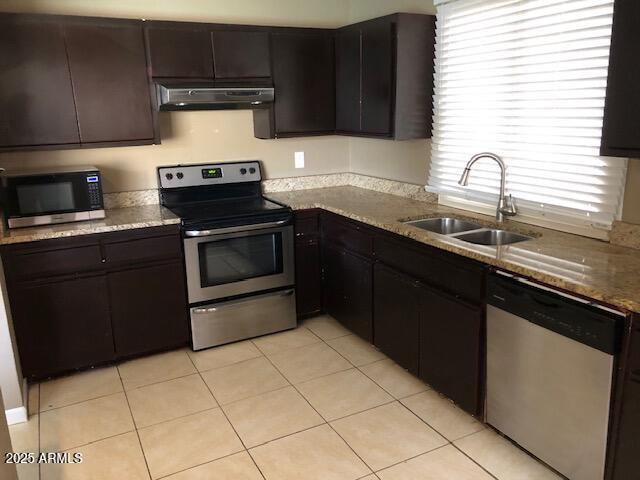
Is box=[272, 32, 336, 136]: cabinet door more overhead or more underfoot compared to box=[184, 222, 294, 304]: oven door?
more overhead

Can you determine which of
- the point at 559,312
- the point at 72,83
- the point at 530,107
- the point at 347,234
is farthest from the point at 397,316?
the point at 72,83

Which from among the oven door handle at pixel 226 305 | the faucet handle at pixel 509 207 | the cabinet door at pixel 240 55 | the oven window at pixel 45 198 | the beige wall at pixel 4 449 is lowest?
the oven door handle at pixel 226 305

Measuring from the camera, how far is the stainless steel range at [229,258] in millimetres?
3275

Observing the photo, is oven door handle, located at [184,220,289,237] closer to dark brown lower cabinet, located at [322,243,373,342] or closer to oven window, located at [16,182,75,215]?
dark brown lower cabinet, located at [322,243,373,342]

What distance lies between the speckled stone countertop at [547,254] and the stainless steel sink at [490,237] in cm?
4

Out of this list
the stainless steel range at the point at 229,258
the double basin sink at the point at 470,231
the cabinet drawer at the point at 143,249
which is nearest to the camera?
the double basin sink at the point at 470,231

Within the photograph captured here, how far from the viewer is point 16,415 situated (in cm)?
264

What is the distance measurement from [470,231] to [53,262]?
2.32 m

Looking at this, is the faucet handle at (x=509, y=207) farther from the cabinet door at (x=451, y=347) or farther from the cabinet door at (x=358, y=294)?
the cabinet door at (x=358, y=294)

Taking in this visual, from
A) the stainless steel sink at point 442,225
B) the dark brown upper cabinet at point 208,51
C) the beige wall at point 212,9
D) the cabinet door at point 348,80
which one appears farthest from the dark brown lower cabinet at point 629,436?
the beige wall at point 212,9

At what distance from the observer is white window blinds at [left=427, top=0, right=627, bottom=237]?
2.40 meters

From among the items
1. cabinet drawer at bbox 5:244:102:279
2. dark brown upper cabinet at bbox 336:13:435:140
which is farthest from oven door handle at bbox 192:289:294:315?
dark brown upper cabinet at bbox 336:13:435:140

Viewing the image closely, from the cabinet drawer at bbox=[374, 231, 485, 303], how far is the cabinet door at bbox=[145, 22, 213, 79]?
5.34 ft

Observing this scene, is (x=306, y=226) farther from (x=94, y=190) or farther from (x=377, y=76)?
(x=94, y=190)
